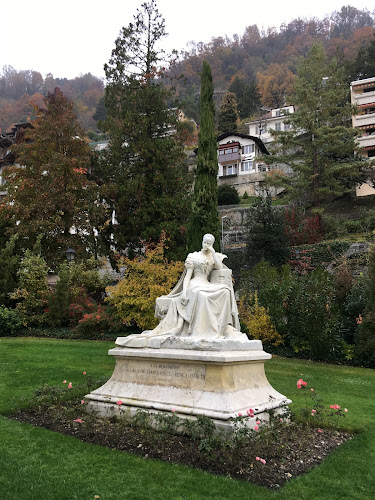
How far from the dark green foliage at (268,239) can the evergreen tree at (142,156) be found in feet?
16.4

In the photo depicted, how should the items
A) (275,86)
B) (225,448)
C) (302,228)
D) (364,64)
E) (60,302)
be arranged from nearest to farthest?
1. (225,448)
2. (60,302)
3. (302,228)
4. (364,64)
5. (275,86)

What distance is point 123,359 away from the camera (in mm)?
7352

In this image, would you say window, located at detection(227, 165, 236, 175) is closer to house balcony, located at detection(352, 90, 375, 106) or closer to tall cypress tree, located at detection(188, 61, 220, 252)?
house balcony, located at detection(352, 90, 375, 106)

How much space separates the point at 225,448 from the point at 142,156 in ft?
59.8

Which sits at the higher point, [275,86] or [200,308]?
[275,86]

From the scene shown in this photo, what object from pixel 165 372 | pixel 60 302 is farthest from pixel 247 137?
pixel 165 372

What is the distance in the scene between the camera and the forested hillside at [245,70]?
6538 cm

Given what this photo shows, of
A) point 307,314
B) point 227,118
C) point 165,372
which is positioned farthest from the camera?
point 227,118

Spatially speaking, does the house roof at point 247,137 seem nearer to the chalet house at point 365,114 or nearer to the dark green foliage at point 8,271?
the chalet house at point 365,114

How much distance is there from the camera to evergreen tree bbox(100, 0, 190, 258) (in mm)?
21047

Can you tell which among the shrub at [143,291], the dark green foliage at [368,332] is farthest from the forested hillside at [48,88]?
the dark green foliage at [368,332]

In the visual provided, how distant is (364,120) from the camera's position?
4084cm

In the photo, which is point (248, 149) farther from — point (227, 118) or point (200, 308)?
point (200, 308)

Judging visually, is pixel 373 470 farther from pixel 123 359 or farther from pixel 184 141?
pixel 184 141
